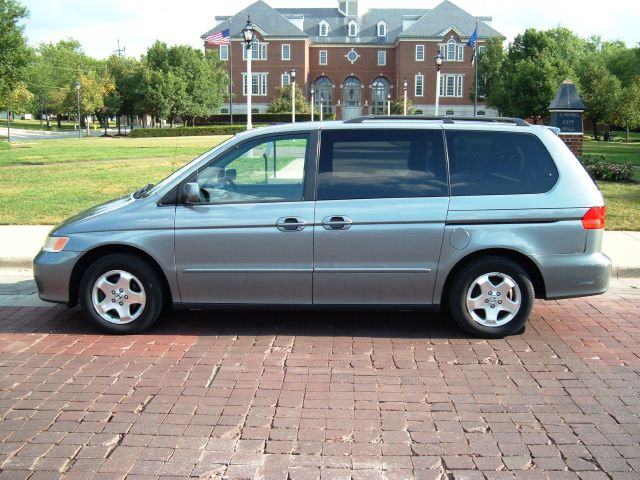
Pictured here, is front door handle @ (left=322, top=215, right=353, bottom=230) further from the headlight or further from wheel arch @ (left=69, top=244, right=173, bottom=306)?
the headlight

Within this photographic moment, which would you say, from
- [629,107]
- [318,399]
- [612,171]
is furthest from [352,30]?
[318,399]

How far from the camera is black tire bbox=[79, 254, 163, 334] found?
5758 mm

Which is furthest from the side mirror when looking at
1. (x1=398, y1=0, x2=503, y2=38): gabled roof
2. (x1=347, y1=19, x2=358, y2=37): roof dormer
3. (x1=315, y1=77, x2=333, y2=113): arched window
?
(x1=347, y1=19, x2=358, y2=37): roof dormer

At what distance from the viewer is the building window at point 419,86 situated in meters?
91.4

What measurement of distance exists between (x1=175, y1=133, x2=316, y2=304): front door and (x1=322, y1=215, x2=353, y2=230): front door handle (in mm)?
128

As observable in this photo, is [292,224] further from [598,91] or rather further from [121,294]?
[598,91]

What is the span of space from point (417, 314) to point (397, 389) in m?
2.07

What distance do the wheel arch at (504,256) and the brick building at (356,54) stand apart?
8304 cm

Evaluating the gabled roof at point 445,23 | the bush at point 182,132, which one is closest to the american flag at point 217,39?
the bush at point 182,132

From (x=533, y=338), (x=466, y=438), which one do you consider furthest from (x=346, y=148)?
(x=466, y=438)

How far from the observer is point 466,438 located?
12.7 feet

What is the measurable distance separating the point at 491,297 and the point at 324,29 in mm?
94809

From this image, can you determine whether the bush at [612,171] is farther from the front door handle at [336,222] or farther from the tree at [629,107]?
the tree at [629,107]

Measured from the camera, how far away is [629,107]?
57594 millimetres
